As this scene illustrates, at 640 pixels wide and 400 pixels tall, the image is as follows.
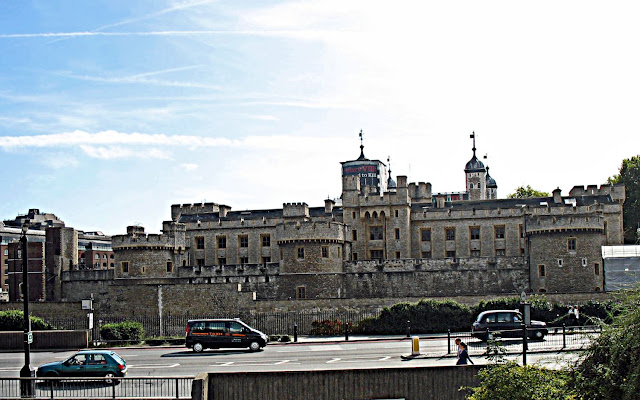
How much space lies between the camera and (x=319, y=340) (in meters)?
39.4

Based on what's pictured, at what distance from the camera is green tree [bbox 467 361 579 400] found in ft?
51.7

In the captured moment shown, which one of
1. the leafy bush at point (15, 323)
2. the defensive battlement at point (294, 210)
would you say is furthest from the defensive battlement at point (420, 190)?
the leafy bush at point (15, 323)

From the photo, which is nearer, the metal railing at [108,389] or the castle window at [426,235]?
the metal railing at [108,389]

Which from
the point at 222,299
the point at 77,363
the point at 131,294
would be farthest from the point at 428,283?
the point at 77,363

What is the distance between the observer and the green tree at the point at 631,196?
7512 centimetres

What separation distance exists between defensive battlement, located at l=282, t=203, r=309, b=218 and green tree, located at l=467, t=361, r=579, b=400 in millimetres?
46635

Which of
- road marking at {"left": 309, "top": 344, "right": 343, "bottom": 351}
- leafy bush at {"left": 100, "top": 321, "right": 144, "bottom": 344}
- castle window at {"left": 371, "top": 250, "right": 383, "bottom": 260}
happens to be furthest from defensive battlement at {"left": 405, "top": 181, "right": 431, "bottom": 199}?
road marking at {"left": 309, "top": 344, "right": 343, "bottom": 351}

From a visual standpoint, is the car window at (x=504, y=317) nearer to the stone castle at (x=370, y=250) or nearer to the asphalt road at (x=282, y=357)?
the asphalt road at (x=282, y=357)

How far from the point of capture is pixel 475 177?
305 feet

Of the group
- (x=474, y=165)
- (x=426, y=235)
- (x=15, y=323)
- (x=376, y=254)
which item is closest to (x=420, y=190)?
(x=426, y=235)

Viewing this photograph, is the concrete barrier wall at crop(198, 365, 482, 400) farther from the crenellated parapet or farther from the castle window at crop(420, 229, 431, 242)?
the castle window at crop(420, 229, 431, 242)

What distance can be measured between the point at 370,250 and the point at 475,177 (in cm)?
3549

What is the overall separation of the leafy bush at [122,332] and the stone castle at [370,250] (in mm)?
7127

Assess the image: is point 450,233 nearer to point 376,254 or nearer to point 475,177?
point 376,254
